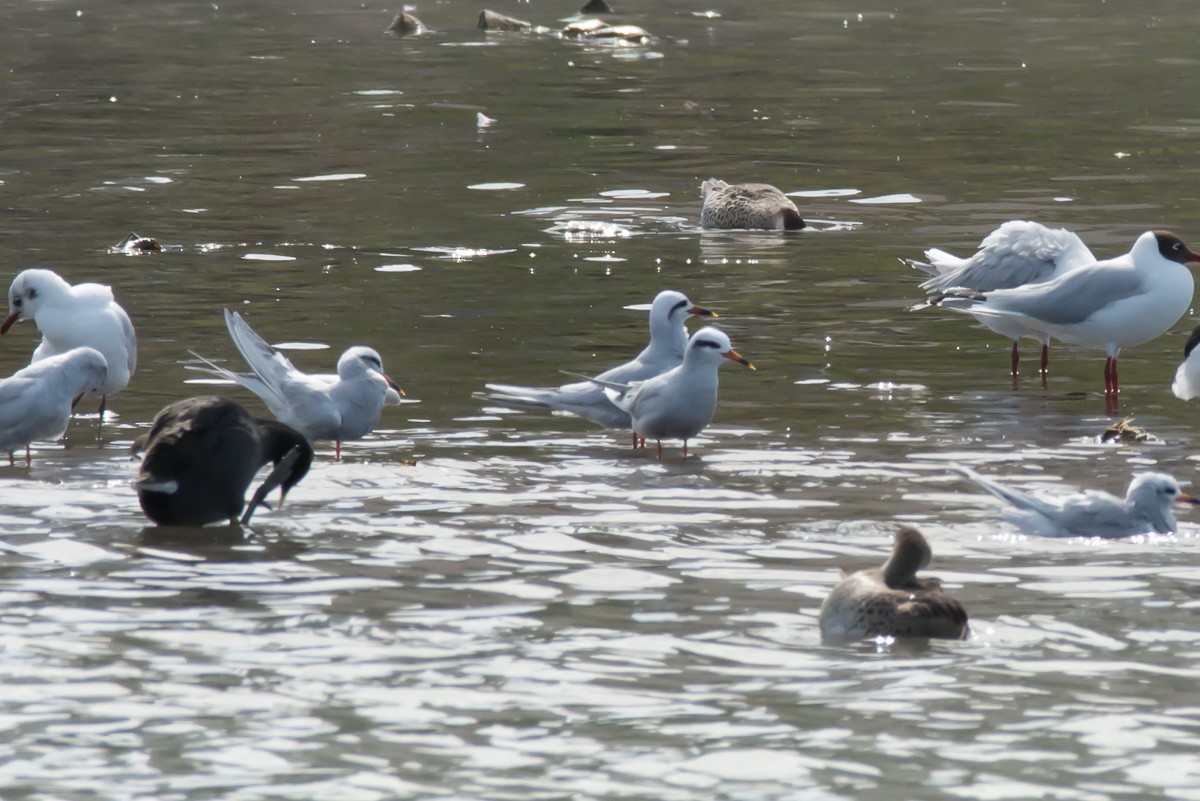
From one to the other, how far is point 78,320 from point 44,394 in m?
1.26

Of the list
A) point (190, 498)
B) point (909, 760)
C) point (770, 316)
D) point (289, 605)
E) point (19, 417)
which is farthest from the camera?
point (770, 316)

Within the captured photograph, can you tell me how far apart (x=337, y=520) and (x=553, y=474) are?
1.45 meters

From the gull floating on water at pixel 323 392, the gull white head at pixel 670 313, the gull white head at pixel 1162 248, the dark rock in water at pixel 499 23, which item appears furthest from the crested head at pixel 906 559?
the dark rock in water at pixel 499 23

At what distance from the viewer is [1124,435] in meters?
11.5

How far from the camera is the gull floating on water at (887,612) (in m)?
7.64

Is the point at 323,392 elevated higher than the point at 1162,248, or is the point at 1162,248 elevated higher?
the point at 1162,248

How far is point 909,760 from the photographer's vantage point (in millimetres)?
6473

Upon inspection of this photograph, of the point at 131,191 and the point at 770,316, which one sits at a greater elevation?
the point at 131,191

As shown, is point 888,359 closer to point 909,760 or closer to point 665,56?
point 909,760

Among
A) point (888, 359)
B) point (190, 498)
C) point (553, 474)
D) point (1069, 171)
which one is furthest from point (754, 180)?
point (190, 498)

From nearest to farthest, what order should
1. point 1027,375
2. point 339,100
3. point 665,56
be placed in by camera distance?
point 1027,375, point 339,100, point 665,56

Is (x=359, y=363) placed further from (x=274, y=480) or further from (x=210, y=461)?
(x=210, y=461)

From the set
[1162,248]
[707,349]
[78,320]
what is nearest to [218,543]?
[78,320]

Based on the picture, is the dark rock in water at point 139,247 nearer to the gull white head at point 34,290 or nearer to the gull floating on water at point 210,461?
the gull white head at point 34,290
